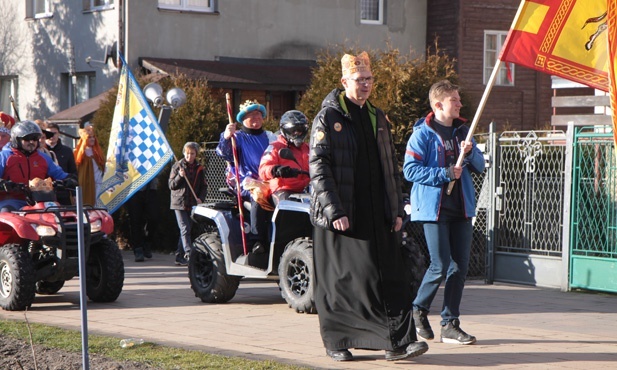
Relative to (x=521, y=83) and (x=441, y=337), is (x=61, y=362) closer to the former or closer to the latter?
(x=441, y=337)

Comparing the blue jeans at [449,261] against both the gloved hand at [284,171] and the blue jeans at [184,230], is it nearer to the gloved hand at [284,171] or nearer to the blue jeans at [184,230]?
the gloved hand at [284,171]

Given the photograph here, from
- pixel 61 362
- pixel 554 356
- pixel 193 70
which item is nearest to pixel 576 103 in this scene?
pixel 193 70

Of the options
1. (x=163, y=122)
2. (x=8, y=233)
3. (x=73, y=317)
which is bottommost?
(x=73, y=317)

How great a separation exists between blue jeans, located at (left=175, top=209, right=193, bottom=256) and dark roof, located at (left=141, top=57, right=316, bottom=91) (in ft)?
29.4

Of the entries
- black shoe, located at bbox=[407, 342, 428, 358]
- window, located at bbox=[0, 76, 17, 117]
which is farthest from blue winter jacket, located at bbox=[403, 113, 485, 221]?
window, located at bbox=[0, 76, 17, 117]

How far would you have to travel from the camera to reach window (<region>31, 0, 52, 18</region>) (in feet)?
96.0

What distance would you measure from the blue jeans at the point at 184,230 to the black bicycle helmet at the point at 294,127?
17.5 feet

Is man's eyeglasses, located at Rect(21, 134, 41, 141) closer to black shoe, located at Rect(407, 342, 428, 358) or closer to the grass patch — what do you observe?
the grass patch

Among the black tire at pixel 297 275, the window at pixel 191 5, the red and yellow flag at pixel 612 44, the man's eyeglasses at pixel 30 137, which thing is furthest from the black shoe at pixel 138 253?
the window at pixel 191 5

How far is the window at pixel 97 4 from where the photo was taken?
26.9 m

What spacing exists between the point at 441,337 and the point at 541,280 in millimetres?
4733

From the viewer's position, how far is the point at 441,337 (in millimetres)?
8695

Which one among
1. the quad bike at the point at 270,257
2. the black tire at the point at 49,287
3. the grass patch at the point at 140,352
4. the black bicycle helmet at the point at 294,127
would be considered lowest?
the black tire at the point at 49,287

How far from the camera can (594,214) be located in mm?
12438
